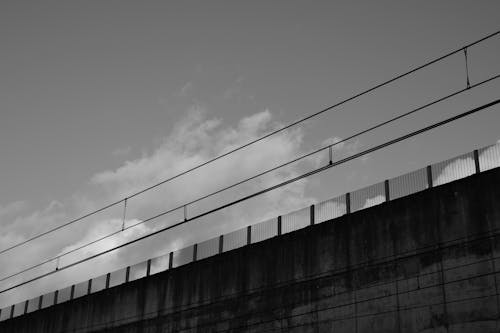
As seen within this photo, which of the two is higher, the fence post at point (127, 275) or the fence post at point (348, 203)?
the fence post at point (348, 203)

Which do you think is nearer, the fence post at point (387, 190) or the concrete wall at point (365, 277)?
the concrete wall at point (365, 277)

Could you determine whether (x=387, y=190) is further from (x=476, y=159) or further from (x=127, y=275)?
(x=127, y=275)

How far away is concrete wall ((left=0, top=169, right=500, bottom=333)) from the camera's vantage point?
19.0 m

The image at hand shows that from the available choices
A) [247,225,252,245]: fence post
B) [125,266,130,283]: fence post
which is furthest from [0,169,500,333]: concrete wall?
[125,266,130,283]: fence post

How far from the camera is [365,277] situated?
21.1 m

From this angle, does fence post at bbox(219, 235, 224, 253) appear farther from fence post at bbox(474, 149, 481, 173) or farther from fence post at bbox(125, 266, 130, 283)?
fence post at bbox(474, 149, 481, 173)

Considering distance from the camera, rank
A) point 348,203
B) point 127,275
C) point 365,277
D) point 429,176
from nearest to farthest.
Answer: point 365,277
point 429,176
point 348,203
point 127,275

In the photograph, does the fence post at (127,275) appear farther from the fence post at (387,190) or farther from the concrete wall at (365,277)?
the fence post at (387,190)

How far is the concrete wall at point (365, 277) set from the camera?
1898 centimetres

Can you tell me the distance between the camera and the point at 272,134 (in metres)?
23.5

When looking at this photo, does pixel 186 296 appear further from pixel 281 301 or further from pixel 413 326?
pixel 413 326

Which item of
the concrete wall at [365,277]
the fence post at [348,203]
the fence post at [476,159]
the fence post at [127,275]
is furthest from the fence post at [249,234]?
the fence post at [476,159]

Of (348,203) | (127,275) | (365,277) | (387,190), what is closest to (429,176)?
(387,190)

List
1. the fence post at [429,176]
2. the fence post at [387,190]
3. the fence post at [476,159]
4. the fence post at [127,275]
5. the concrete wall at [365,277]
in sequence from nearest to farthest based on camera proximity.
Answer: the concrete wall at [365,277], the fence post at [476,159], the fence post at [429,176], the fence post at [387,190], the fence post at [127,275]
